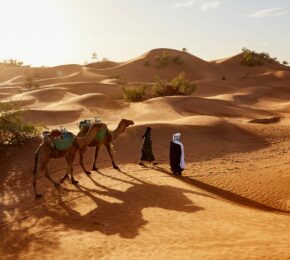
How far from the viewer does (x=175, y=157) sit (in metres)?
14.5

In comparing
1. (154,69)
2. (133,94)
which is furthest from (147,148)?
(154,69)

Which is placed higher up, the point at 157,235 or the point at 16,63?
the point at 16,63

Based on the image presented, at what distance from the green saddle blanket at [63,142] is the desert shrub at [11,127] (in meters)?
5.64

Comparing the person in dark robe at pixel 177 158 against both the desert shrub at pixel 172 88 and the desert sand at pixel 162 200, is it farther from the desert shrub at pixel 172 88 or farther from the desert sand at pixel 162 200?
the desert shrub at pixel 172 88

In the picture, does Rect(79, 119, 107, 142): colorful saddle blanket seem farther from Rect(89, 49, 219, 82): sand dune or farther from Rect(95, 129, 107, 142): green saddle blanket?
Rect(89, 49, 219, 82): sand dune

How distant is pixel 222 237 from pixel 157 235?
53.8 inches

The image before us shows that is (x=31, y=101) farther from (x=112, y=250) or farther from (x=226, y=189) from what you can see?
(x=112, y=250)

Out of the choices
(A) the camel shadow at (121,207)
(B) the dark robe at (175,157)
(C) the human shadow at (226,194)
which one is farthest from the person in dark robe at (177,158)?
(A) the camel shadow at (121,207)

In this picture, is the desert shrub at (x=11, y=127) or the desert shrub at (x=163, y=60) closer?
the desert shrub at (x=11, y=127)

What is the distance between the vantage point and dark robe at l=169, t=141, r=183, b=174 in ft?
47.2

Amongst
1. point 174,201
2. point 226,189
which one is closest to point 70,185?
point 174,201

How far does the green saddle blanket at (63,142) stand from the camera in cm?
1238

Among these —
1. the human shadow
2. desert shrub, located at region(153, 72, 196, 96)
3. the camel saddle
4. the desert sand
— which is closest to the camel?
the camel saddle

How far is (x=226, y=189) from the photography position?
44.3ft
